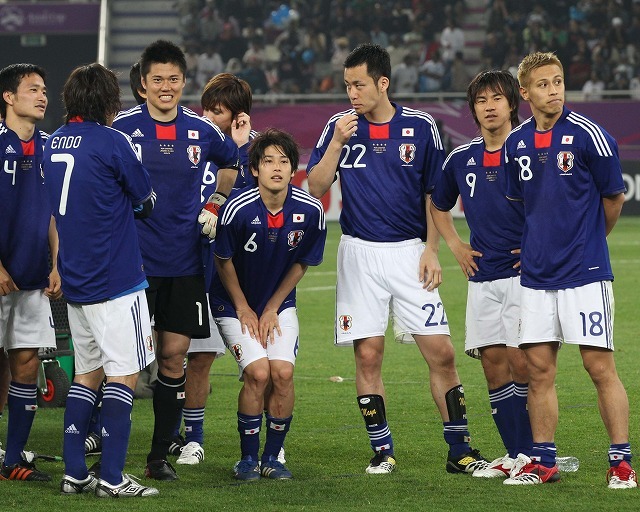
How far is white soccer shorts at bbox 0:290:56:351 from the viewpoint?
6.11 m

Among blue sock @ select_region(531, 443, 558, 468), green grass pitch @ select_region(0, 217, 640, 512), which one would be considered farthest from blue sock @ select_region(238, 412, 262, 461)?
blue sock @ select_region(531, 443, 558, 468)

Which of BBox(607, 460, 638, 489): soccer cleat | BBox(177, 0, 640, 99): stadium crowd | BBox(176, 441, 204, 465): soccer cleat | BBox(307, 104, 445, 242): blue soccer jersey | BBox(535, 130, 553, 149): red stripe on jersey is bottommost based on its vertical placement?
BBox(176, 441, 204, 465): soccer cleat

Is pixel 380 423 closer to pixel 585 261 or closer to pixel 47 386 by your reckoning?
pixel 585 261

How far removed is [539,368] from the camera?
570 cm

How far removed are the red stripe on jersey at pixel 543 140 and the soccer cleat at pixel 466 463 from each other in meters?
1.61

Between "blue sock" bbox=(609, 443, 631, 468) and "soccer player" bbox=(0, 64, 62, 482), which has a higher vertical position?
"soccer player" bbox=(0, 64, 62, 482)

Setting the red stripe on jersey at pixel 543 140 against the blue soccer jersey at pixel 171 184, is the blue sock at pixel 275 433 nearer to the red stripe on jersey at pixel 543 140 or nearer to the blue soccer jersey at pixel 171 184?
the blue soccer jersey at pixel 171 184

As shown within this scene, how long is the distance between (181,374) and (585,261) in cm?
212

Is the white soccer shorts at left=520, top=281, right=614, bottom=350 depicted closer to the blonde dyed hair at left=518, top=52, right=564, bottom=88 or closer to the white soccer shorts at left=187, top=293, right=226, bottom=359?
the blonde dyed hair at left=518, top=52, right=564, bottom=88

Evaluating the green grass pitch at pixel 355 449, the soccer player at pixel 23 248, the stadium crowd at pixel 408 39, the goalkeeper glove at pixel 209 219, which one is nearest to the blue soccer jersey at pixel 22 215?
the soccer player at pixel 23 248

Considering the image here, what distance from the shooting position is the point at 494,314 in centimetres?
613

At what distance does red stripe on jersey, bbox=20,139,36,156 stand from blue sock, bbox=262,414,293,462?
1807 mm

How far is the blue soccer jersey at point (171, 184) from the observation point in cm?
607

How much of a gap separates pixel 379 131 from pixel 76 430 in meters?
2.17
